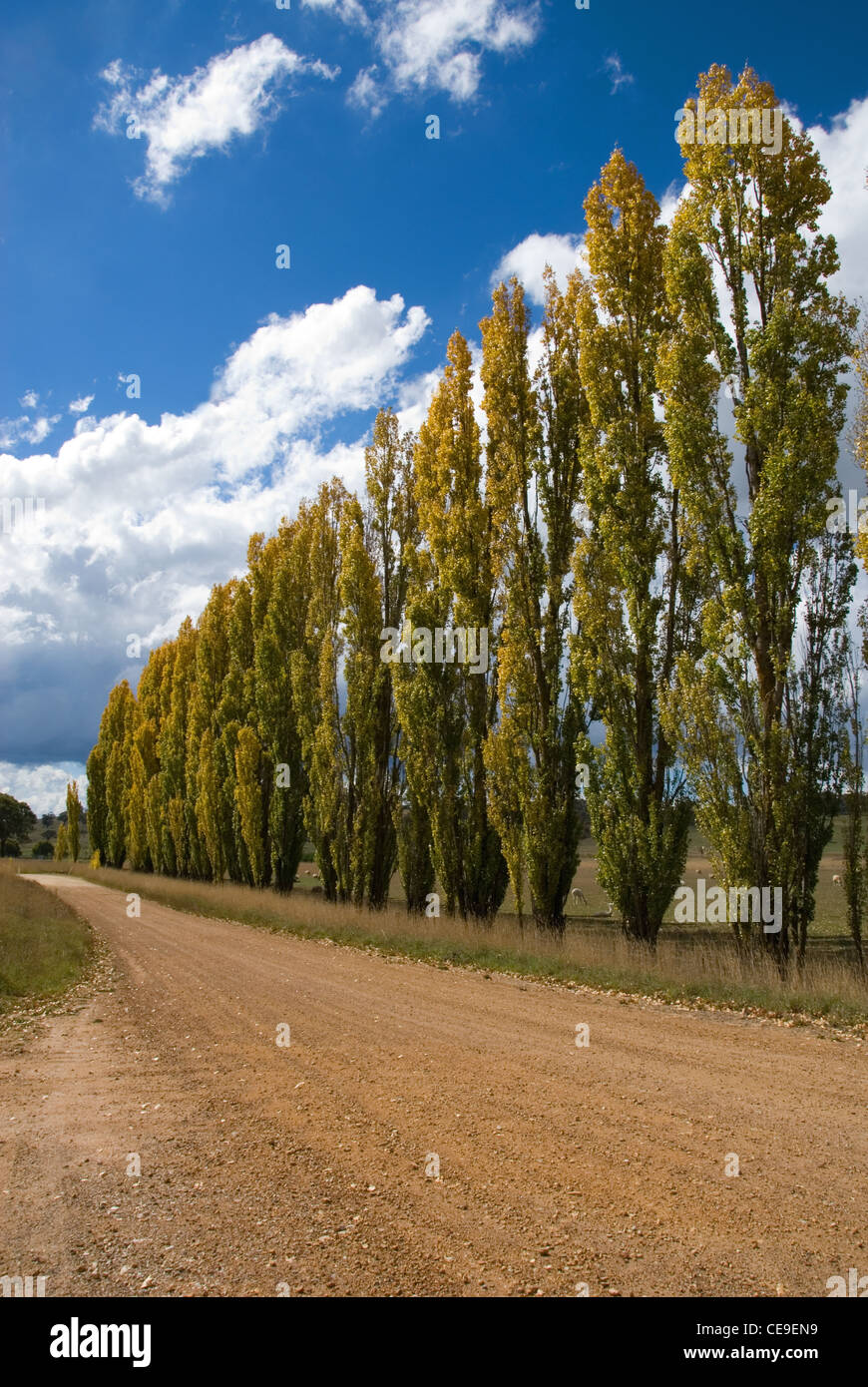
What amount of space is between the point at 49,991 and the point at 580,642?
37.0 feet

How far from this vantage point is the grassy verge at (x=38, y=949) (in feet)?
41.9

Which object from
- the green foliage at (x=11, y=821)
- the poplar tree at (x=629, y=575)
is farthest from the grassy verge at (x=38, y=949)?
the green foliage at (x=11, y=821)

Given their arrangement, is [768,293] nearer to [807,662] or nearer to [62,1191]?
[807,662]

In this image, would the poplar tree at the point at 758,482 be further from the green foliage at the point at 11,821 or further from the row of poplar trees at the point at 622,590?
the green foliage at the point at 11,821

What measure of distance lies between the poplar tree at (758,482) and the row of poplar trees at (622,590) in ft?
0.13

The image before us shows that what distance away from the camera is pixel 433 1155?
17.8 ft

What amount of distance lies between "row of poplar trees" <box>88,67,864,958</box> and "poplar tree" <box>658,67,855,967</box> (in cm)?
4

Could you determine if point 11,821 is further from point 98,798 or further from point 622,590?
point 622,590

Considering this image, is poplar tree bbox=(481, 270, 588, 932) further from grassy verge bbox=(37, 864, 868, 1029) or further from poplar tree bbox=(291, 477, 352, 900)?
poplar tree bbox=(291, 477, 352, 900)

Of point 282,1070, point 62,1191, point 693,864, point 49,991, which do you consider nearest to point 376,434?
point 49,991

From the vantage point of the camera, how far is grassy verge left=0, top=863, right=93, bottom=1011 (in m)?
12.8

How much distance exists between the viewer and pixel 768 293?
14227 mm

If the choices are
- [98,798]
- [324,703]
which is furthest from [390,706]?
[98,798]

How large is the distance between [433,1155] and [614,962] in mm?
8317
